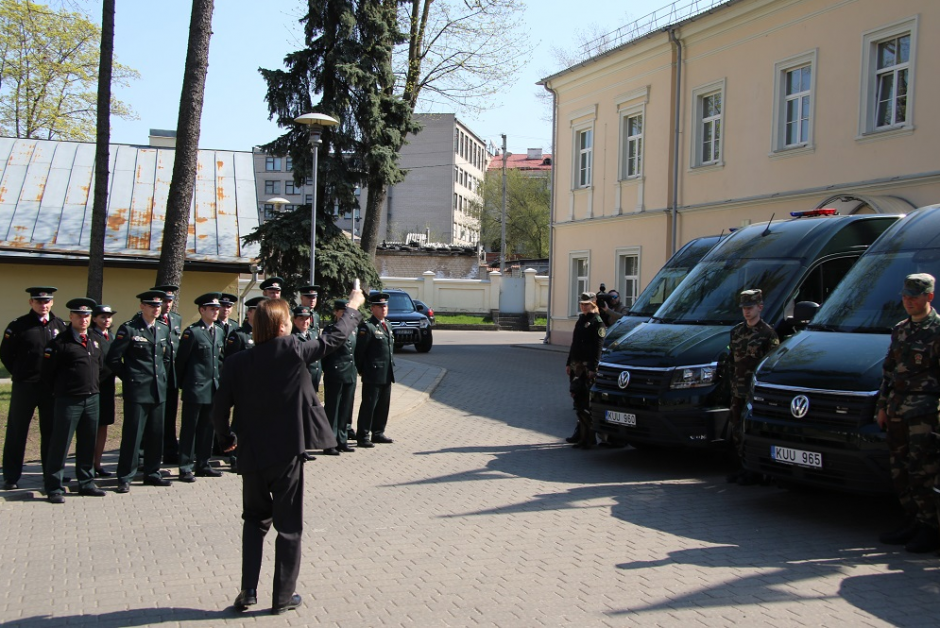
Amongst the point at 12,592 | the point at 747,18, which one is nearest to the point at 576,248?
the point at 747,18

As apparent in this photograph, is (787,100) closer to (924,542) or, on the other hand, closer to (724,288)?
(724,288)

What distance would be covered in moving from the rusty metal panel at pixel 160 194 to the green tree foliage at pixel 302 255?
2.38 meters

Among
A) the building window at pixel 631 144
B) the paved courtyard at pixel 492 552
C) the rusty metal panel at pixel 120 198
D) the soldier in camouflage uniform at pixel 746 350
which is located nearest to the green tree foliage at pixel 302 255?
the rusty metal panel at pixel 120 198

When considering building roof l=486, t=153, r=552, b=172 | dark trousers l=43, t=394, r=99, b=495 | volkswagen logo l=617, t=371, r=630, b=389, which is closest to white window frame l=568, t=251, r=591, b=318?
volkswagen logo l=617, t=371, r=630, b=389

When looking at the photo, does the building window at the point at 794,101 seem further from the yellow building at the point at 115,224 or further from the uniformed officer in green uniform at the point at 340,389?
the uniformed officer in green uniform at the point at 340,389

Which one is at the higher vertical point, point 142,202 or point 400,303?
point 142,202

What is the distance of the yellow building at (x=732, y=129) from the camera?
16641 millimetres

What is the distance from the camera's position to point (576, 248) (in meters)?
27.6

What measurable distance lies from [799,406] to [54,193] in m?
17.1

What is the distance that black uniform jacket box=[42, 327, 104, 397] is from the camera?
25.3 feet

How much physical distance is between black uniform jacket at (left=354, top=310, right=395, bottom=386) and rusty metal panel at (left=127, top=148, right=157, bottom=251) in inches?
330

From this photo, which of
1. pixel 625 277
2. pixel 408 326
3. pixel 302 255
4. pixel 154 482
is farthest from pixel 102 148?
pixel 625 277

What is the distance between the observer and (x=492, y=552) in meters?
6.16

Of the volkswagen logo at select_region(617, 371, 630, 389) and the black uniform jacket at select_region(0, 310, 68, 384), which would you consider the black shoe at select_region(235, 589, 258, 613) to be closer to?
the black uniform jacket at select_region(0, 310, 68, 384)
